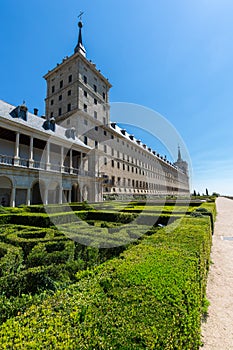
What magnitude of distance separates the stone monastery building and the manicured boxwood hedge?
15.5 meters

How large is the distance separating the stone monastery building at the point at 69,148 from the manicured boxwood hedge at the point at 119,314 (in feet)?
50.8

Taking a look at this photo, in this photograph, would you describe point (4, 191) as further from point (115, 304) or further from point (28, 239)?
point (115, 304)

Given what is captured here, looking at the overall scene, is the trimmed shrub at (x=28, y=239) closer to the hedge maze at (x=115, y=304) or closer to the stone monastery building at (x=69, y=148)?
the hedge maze at (x=115, y=304)

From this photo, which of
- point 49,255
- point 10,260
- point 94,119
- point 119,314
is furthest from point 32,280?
point 94,119

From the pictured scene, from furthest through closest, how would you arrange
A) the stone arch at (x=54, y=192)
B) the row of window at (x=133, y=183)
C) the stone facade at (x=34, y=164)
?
the row of window at (x=133, y=183) → the stone arch at (x=54, y=192) → the stone facade at (x=34, y=164)

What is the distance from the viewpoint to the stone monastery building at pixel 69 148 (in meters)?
17.3

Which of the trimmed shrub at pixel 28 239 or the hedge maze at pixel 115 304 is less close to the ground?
the hedge maze at pixel 115 304

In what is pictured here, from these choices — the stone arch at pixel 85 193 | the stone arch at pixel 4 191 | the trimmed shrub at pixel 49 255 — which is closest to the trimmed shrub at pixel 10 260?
the trimmed shrub at pixel 49 255

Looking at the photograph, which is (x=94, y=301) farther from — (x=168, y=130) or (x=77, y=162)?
(x=77, y=162)

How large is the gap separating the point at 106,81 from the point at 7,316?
4144cm

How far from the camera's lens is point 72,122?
2931 centimetres

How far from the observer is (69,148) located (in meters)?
22.6

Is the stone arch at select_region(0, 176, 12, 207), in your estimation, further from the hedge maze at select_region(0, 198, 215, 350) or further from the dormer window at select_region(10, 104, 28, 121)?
the hedge maze at select_region(0, 198, 215, 350)

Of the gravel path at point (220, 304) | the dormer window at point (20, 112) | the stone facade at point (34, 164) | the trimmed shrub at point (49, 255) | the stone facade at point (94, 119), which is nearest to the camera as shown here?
the gravel path at point (220, 304)
